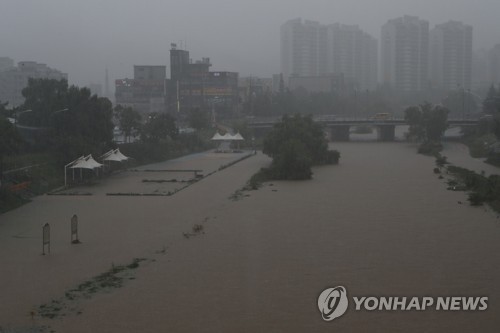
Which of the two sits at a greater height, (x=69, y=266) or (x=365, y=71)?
(x=365, y=71)

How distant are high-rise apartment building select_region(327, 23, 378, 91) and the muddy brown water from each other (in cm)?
6046

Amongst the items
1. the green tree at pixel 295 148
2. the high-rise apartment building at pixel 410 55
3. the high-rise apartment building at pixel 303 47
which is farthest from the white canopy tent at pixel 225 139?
the high-rise apartment building at pixel 303 47

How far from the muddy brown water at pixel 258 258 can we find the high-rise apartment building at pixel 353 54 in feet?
198

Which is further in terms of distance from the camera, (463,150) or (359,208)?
(463,150)

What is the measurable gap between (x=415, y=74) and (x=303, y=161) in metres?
50.1

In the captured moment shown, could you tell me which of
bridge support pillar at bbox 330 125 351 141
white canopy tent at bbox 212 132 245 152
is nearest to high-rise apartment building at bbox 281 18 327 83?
bridge support pillar at bbox 330 125 351 141

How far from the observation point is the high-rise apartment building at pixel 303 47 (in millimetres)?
69312

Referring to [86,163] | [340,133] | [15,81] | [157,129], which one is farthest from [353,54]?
[86,163]

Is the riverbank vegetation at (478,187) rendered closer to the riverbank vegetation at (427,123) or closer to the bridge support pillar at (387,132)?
the riverbank vegetation at (427,123)

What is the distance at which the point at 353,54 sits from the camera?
2931 inches

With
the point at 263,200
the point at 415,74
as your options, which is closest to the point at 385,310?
the point at 263,200

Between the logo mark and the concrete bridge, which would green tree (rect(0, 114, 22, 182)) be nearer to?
the logo mark

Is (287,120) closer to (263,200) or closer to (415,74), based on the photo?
(263,200)

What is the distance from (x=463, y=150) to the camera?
23.0m
